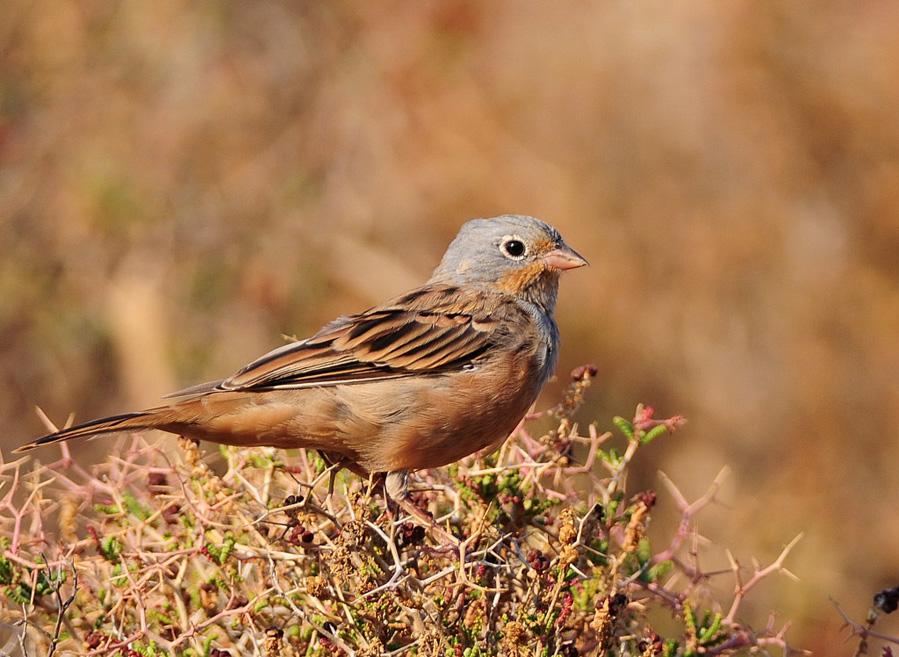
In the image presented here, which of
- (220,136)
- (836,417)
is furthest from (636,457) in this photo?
(220,136)

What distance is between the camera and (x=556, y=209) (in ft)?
27.1

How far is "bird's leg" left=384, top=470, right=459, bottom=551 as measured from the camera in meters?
2.91

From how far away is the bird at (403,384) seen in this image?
11.6ft

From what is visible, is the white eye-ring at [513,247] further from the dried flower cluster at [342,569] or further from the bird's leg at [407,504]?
the dried flower cluster at [342,569]

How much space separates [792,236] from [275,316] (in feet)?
12.0

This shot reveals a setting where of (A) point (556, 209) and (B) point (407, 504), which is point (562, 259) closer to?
(B) point (407, 504)

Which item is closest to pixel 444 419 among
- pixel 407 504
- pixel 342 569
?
pixel 407 504

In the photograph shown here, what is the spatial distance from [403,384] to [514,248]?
1.03 m

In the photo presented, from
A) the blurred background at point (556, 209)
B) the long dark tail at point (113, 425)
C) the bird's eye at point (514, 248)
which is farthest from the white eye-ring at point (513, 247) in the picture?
the blurred background at point (556, 209)

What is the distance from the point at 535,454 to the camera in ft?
10.6

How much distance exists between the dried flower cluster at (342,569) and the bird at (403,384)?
247 millimetres

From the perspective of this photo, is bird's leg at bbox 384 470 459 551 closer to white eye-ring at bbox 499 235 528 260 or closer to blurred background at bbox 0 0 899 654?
white eye-ring at bbox 499 235 528 260

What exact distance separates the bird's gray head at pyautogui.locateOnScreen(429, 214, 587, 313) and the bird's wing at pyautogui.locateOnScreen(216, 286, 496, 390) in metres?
0.24

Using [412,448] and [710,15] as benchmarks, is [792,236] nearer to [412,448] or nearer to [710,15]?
[710,15]
